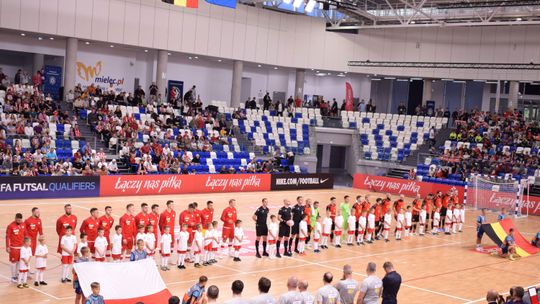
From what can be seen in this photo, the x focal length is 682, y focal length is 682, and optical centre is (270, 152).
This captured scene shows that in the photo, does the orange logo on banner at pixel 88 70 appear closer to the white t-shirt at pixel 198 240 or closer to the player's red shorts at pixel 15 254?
the white t-shirt at pixel 198 240


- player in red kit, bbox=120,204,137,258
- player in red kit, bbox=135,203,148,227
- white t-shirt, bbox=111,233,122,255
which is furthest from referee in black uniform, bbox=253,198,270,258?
white t-shirt, bbox=111,233,122,255

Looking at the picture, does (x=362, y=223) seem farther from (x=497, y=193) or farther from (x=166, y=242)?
(x=497, y=193)

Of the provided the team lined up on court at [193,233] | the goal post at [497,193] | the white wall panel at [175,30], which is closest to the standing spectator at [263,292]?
the team lined up on court at [193,233]

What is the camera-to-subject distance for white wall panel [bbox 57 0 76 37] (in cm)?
4116

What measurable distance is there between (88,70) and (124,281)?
34.0m

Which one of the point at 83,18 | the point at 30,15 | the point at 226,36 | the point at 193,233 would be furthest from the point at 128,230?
the point at 226,36

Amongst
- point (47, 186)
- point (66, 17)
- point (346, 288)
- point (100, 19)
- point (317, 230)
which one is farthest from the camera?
point (100, 19)

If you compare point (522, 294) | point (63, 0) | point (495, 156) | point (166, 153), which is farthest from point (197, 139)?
point (522, 294)

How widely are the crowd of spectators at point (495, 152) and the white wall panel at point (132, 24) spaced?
2175cm

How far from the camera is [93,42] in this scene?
1794 inches

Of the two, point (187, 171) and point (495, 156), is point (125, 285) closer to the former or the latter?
point (187, 171)

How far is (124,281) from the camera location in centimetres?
1562

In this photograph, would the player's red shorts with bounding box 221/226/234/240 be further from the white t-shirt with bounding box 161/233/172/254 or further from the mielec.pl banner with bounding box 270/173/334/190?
the mielec.pl banner with bounding box 270/173/334/190

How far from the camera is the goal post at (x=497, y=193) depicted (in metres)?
39.9
